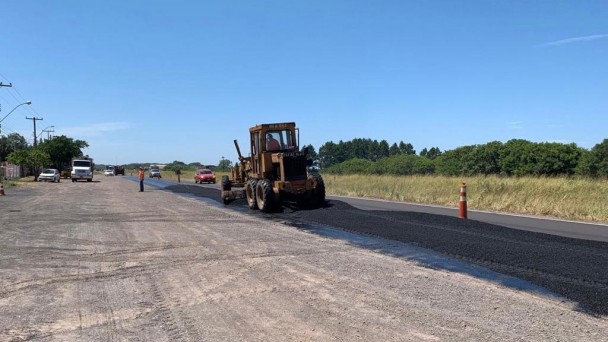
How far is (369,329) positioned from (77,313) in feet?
10.6

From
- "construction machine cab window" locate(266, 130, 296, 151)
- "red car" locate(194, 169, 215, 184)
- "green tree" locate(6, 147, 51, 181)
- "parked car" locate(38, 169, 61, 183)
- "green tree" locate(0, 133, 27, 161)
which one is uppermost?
"green tree" locate(0, 133, 27, 161)

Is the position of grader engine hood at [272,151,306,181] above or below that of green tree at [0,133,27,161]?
below

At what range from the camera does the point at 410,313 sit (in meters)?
5.75

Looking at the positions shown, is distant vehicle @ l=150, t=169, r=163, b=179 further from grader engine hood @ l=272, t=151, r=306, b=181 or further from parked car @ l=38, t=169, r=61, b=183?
grader engine hood @ l=272, t=151, r=306, b=181

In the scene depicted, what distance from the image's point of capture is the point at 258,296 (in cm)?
655

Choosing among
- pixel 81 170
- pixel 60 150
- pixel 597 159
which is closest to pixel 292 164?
pixel 81 170

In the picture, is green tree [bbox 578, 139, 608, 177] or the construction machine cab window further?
green tree [bbox 578, 139, 608, 177]

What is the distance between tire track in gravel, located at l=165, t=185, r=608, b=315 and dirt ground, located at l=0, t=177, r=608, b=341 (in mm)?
552

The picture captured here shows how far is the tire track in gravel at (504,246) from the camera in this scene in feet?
23.2

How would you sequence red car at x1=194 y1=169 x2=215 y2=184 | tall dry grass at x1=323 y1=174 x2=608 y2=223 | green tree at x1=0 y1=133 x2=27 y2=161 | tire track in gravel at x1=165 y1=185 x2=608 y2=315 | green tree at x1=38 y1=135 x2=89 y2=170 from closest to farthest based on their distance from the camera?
1. tire track in gravel at x1=165 y1=185 x2=608 y2=315
2. tall dry grass at x1=323 y1=174 x2=608 y2=223
3. red car at x1=194 y1=169 x2=215 y2=184
4. green tree at x1=38 y1=135 x2=89 y2=170
5. green tree at x1=0 y1=133 x2=27 y2=161

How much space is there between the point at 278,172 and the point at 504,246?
9441 millimetres

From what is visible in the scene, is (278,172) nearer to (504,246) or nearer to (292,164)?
(292,164)

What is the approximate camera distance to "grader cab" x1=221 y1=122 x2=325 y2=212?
17.4m

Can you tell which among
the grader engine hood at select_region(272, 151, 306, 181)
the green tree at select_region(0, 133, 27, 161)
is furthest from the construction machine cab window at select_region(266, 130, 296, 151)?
the green tree at select_region(0, 133, 27, 161)
